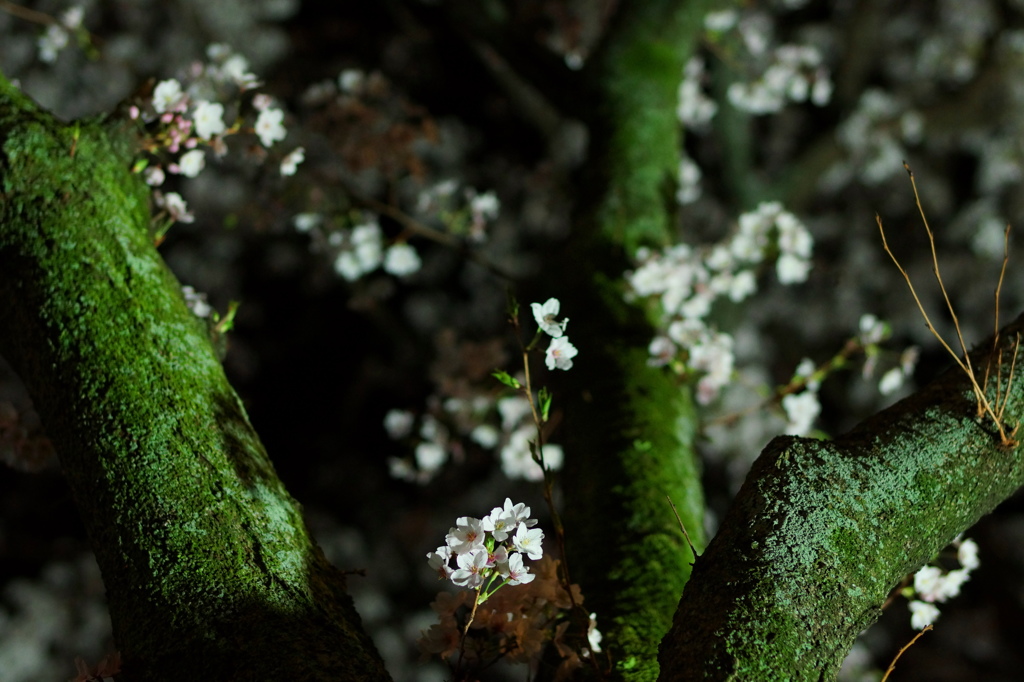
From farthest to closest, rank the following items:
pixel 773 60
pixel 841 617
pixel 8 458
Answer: pixel 773 60, pixel 8 458, pixel 841 617

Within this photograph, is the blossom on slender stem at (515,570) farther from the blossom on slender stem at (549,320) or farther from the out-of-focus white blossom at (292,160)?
the out-of-focus white blossom at (292,160)

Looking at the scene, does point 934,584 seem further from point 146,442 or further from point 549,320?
point 146,442

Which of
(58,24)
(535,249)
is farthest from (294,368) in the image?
(58,24)

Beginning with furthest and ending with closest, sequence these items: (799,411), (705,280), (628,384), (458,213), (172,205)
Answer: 1. (458,213)
2. (705,280)
3. (799,411)
4. (628,384)
5. (172,205)

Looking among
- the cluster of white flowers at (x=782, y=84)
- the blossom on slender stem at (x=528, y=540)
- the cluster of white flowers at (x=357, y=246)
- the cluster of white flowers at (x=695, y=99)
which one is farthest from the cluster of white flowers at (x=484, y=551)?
the cluster of white flowers at (x=695, y=99)

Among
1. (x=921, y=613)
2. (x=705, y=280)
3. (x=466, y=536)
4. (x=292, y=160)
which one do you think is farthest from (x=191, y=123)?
(x=921, y=613)

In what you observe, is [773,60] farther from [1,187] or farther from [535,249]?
[1,187]
